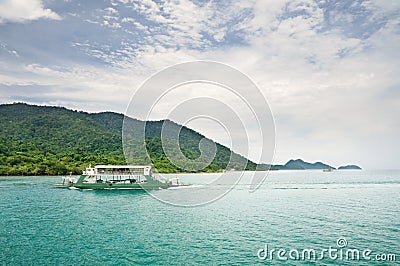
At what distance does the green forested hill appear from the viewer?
270 feet

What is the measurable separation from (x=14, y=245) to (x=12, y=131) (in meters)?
104

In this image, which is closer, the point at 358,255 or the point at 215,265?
the point at 215,265

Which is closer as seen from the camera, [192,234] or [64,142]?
[192,234]

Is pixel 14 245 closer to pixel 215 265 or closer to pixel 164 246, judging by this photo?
pixel 164 246

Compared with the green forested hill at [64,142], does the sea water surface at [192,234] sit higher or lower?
lower

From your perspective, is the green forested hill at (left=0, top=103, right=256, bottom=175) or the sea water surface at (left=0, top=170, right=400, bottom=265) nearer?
the sea water surface at (left=0, top=170, right=400, bottom=265)

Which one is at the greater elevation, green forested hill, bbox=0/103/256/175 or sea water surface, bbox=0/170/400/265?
green forested hill, bbox=0/103/256/175

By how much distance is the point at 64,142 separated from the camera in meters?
104

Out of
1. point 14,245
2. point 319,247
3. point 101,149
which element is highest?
point 101,149

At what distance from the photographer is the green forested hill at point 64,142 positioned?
82312 mm

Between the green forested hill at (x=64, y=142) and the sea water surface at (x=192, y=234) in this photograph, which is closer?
the sea water surface at (x=192, y=234)

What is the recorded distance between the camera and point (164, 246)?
17922 mm

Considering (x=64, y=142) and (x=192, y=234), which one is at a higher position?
(x=64, y=142)

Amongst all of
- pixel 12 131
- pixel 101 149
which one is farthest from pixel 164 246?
pixel 12 131
